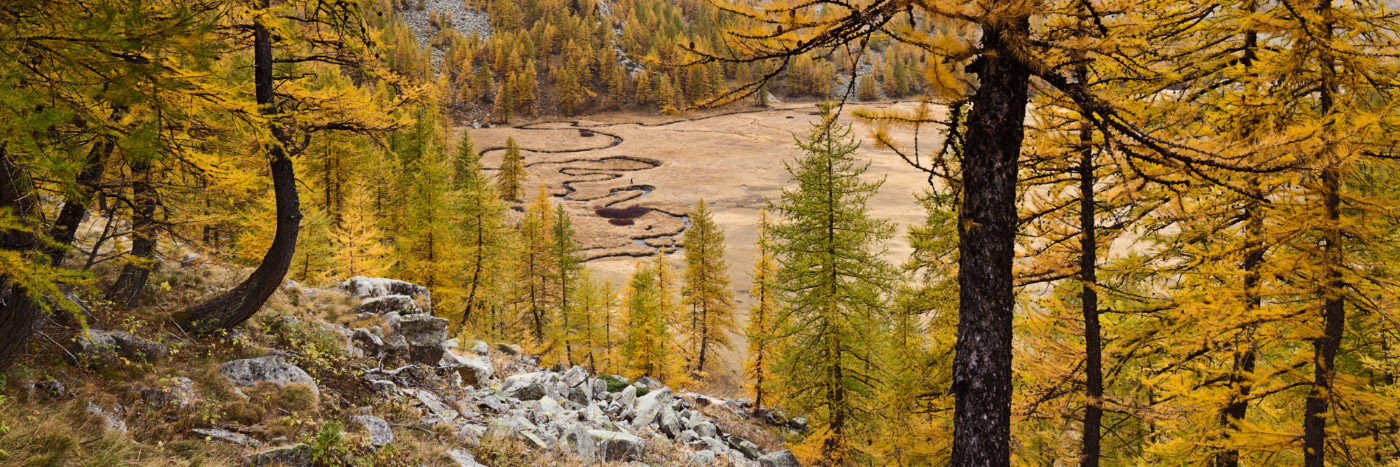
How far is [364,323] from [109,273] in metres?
3.34

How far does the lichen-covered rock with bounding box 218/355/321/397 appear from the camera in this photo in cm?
706

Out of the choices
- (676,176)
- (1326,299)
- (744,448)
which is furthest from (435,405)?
(676,176)

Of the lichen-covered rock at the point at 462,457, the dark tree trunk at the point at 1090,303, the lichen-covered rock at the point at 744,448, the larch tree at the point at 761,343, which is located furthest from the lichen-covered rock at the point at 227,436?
the larch tree at the point at 761,343

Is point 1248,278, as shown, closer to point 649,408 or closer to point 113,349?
point 649,408

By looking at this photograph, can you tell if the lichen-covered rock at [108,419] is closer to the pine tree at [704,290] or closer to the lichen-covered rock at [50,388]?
the lichen-covered rock at [50,388]

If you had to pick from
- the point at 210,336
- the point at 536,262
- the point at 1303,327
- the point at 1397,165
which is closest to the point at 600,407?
the point at 210,336

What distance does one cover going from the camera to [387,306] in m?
11.6

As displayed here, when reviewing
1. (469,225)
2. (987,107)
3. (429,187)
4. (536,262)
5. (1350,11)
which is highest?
(1350,11)

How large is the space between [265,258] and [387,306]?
3.68 metres

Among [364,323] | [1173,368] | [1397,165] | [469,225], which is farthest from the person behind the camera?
[469,225]

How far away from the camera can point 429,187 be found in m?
24.4

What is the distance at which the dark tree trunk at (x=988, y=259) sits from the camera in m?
4.79

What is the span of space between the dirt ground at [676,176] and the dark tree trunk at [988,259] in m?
27.2

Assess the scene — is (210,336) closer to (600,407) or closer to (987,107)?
(600,407)
